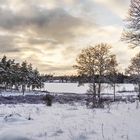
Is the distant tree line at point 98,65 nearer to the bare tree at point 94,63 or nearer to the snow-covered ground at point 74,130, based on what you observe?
the bare tree at point 94,63

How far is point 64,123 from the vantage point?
39.3 feet

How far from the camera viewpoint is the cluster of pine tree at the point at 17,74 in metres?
108

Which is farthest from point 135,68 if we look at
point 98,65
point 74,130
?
point 74,130

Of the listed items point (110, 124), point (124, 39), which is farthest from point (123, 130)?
point (124, 39)

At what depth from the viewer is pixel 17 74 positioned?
117812 mm

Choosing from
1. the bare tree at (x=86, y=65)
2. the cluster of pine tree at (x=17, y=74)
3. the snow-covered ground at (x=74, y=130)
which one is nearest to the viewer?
the snow-covered ground at (x=74, y=130)

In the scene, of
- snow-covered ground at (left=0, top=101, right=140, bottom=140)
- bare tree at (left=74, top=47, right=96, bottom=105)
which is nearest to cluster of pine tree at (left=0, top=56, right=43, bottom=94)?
bare tree at (left=74, top=47, right=96, bottom=105)

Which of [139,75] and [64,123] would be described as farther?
[139,75]

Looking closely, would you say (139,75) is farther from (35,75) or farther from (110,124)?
(35,75)

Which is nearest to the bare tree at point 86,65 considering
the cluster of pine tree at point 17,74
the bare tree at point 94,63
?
the bare tree at point 94,63

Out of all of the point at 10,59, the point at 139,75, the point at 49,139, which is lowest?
the point at 49,139

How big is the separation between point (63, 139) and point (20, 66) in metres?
121

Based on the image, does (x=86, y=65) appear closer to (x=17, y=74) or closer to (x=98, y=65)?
(x=98, y=65)

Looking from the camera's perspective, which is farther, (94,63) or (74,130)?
(94,63)
